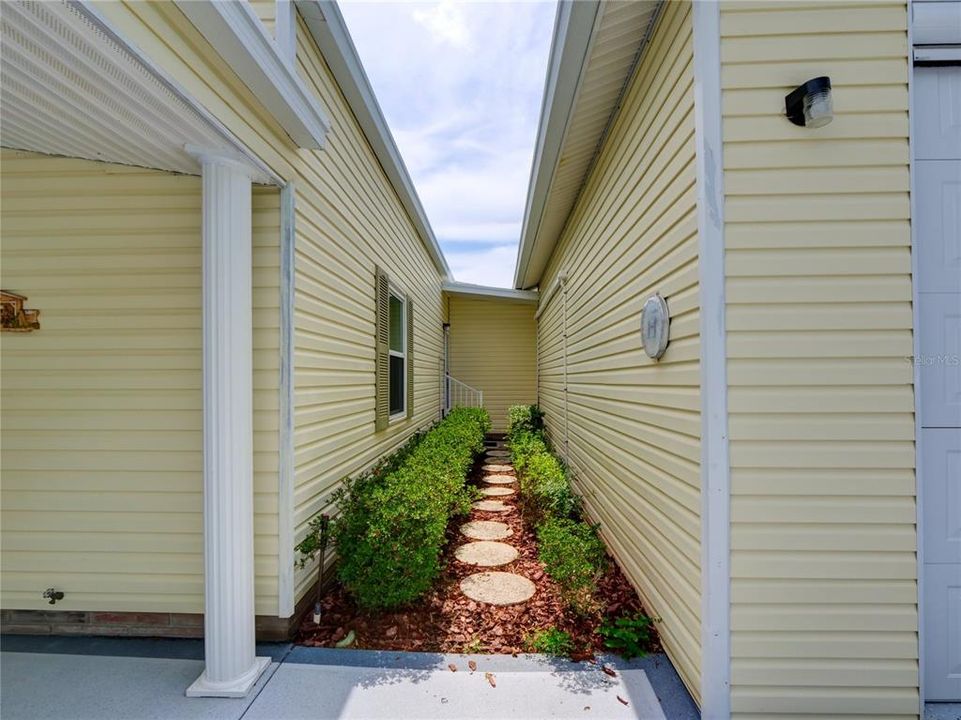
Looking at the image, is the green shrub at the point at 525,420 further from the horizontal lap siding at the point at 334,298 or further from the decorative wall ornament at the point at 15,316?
the decorative wall ornament at the point at 15,316

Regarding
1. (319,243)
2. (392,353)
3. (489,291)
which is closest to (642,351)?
(319,243)

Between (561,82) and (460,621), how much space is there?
12.0 feet

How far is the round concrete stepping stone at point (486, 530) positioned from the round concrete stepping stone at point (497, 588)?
79cm

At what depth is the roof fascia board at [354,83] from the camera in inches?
107

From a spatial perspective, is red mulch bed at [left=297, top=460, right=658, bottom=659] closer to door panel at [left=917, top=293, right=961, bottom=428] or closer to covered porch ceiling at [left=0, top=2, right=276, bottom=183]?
door panel at [left=917, top=293, right=961, bottom=428]

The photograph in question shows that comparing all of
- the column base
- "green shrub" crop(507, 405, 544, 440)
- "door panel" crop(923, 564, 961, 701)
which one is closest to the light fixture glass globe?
"door panel" crop(923, 564, 961, 701)

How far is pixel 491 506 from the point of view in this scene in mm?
5031

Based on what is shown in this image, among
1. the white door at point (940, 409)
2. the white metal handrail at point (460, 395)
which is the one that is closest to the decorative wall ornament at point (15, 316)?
the white door at point (940, 409)

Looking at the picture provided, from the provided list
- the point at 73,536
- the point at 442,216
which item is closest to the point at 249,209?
the point at 73,536

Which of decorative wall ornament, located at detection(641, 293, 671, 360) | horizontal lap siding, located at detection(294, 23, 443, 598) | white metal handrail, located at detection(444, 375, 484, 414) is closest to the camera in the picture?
decorative wall ornament, located at detection(641, 293, 671, 360)

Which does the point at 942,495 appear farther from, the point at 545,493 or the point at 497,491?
the point at 497,491

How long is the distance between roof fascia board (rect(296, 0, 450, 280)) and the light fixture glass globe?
111 inches

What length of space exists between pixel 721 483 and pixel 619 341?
61.1 inches

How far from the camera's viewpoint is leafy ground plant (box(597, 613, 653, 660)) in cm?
227
